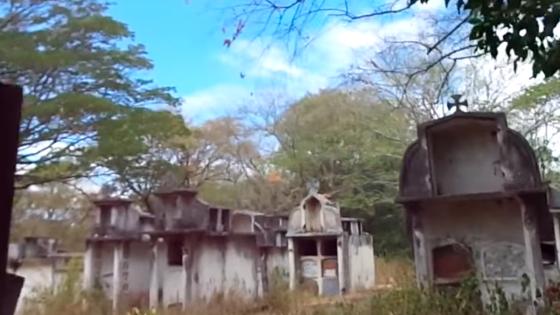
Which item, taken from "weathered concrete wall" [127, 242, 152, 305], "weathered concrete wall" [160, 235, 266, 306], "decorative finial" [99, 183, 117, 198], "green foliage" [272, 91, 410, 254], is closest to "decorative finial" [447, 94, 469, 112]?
"weathered concrete wall" [160, 235, 266, 306]

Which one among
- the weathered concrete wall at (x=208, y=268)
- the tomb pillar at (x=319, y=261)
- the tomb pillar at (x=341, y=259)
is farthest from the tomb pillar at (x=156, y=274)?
the tomb pillar at (x=341, y=259)

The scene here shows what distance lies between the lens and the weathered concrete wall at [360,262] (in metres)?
10.2

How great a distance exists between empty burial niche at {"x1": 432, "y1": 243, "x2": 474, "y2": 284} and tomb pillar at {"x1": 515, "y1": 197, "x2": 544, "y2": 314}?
0.51 metres

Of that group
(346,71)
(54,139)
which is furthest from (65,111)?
(346,71)

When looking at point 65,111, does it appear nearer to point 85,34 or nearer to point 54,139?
point 54,139

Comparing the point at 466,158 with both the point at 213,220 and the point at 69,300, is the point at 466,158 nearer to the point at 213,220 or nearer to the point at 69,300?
the point at 213,220

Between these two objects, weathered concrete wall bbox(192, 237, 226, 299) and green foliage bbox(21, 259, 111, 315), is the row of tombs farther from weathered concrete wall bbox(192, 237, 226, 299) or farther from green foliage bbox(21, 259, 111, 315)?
green foliage bbox(21, 259, 111, 315)

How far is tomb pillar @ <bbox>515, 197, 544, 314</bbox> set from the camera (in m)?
4.82

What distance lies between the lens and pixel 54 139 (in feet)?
24.1

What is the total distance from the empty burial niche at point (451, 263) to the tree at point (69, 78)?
4.36 metres

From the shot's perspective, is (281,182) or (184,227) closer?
(184,227)

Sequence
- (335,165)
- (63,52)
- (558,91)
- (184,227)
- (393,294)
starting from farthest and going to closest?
(335,165) → (558,91) → (184,227) → (63,52) → (393,294)

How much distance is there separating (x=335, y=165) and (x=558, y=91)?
5772 millimetres

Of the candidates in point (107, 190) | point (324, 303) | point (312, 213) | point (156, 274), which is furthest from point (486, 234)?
point (107, 190)
